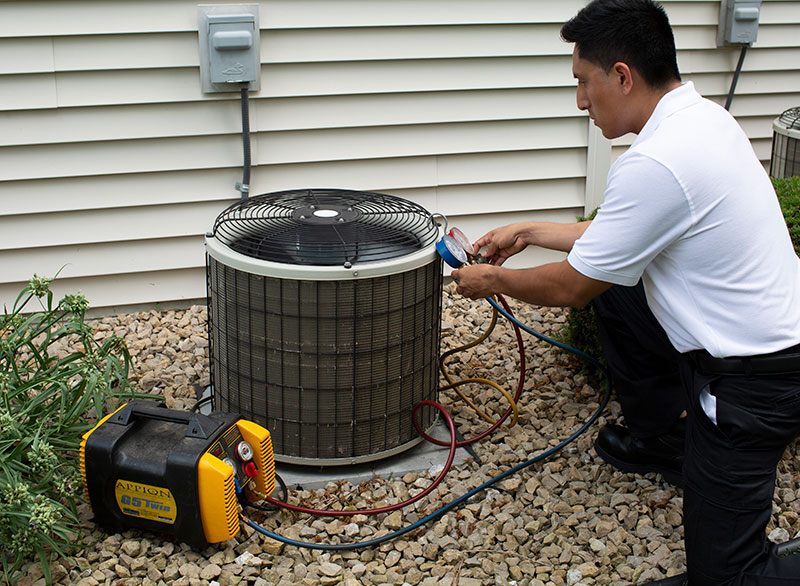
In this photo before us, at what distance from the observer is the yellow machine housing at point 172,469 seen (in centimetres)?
245

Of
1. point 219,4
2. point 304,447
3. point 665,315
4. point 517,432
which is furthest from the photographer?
point 219,4

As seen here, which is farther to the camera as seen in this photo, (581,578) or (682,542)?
(682,542)

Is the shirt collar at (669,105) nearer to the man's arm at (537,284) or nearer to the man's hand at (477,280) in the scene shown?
the man's arm at (537,284)

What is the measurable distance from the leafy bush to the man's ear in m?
1.76

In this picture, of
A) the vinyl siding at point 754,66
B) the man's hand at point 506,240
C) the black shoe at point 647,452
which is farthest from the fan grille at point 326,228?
the vinyl siding at point 754,66

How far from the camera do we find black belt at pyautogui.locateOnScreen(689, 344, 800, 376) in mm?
2328

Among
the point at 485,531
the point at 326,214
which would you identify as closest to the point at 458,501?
the point at 485,531

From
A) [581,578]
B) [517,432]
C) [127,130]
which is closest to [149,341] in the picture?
[127,130]

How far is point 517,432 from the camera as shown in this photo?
3.30 metres

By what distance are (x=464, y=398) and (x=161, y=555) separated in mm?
1301

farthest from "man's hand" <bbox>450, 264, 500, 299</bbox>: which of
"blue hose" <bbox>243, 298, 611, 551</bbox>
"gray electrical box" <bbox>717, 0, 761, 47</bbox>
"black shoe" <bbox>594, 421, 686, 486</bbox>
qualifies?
"gray electrical box" <bbox>717, 0, 761, 47</bbox>

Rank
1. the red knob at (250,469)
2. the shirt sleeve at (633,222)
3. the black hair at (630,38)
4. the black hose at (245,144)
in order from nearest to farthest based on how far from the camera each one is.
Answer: the shirt sleeve at (633,222) < the black hair at (630,38) < the red knob at (250,469) < the black hose at (245,144)

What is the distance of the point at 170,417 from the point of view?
2.58 m

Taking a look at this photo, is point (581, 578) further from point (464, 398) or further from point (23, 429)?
point (23, 429)
